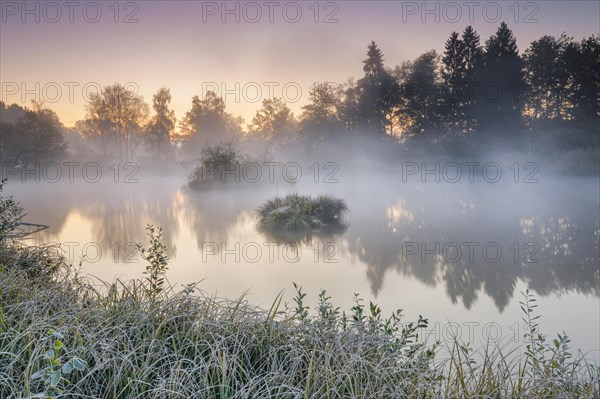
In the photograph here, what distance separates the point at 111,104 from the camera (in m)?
38.7

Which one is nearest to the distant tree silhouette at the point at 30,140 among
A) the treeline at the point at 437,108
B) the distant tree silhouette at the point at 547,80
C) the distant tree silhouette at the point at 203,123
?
the treeline at the point at 437,108

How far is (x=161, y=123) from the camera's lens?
39.7 m

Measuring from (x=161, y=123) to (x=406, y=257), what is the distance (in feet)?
119

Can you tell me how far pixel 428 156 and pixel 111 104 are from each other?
1094 inches

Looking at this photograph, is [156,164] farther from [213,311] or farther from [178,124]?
[213,311]

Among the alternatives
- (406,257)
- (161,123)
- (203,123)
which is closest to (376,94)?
(203,123)

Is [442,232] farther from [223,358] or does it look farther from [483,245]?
[223,358]

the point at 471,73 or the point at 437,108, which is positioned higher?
the point at 471,73

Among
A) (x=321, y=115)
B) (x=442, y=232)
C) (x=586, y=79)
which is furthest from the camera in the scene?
(x=321, y=115)

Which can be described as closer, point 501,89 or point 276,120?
point 501,89

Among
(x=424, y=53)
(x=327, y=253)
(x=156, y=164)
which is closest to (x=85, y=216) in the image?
(x=327, y=253)

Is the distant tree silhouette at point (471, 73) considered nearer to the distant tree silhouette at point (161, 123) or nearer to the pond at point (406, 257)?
the pond at point (406, 257)

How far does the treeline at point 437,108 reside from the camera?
2512 centimetres

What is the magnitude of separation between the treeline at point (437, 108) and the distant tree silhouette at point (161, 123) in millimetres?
92
